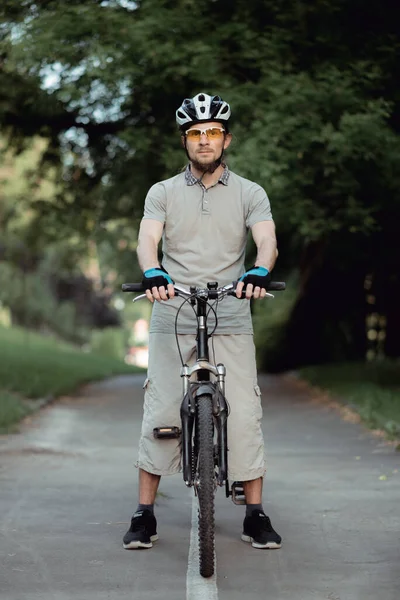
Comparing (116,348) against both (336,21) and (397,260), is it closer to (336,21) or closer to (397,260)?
(397,260)

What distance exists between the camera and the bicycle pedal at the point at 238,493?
20.6ft

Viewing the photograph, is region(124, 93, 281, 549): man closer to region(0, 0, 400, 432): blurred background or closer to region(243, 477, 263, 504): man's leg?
region(243, 477, 263, 504): man's leg

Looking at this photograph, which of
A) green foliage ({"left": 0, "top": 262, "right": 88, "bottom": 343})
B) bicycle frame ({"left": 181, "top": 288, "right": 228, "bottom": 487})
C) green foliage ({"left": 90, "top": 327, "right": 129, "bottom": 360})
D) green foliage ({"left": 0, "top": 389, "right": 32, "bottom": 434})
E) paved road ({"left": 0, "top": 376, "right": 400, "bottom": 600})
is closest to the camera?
paved road ({"left": 0, "top": 376, "right": 400, "bottom": 600})

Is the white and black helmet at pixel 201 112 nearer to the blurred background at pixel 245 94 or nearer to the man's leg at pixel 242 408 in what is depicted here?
the man's leg at pixel 242 408

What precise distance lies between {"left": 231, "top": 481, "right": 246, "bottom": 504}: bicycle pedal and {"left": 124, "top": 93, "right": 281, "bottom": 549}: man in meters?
0.19

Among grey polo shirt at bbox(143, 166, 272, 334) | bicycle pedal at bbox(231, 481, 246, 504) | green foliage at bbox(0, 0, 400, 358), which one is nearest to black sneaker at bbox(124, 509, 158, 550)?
bicycle pedal at bbox(231, 481, 246, 504)

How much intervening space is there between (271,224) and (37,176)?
15839 mm

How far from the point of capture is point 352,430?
12.7 meters

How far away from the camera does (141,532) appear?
6.19 m

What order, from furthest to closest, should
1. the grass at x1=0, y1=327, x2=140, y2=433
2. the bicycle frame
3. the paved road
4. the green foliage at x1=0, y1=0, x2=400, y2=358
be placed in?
the grass at x1=0, y1=327, x2=140, y2=433
the green foliage at x1=0, y1=0, x2=400, y2=358
the bicycle frame
the paved road

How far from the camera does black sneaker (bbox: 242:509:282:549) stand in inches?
242

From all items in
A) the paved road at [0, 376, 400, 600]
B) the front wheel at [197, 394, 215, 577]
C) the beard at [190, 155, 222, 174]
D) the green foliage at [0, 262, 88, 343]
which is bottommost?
the green foliage at [0, 262, 88, 343]

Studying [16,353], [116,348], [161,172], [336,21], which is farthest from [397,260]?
[116,348]

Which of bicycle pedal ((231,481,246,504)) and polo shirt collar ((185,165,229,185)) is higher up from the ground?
polo shirt collar ((185,165,229,185))
